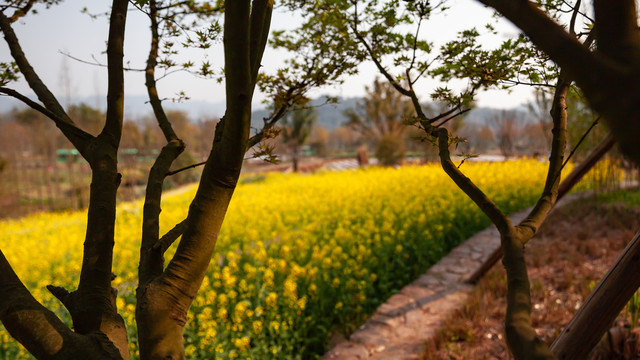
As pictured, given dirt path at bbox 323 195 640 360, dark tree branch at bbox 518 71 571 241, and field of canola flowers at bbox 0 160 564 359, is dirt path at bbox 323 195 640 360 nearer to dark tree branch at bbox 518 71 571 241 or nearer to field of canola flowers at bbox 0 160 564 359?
field of canola flowers at bbox 0 160 564 359

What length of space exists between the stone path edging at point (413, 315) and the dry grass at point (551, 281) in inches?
8.3

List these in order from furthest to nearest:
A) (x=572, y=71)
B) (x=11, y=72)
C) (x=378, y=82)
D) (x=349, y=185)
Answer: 1. (x=378, y=82)
2. (x=349, y=185)
3. (x=11, y=72)
4. (x=572, y=71)

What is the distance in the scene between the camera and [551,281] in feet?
14.1

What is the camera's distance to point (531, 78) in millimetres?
1403

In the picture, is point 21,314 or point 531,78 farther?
point 531,78

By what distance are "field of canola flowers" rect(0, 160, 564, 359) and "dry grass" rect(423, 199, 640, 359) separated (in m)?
0.93

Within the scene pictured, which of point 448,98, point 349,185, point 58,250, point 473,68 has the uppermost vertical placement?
point 473,68

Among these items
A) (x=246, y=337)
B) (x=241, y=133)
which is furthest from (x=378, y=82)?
(x=241, y=133)

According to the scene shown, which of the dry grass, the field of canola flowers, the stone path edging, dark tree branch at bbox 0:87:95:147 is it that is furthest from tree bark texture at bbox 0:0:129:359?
the dry grass

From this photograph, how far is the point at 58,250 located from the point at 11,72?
215 inches

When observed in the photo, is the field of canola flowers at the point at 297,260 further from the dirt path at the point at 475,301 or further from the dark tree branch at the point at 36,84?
the dark tree branch at the point at 36,84

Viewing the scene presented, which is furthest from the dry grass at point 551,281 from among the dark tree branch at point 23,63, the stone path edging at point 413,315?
the dark tree branch at point 23,63

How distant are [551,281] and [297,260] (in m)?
2.92

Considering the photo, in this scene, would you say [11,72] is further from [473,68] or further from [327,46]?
[473,68]
